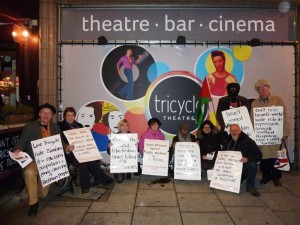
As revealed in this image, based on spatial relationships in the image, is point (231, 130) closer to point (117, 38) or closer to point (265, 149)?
point (265, 149)

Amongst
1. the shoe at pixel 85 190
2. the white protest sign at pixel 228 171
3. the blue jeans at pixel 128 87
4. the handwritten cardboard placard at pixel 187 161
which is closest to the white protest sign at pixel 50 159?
the shoe at pixel 85 190

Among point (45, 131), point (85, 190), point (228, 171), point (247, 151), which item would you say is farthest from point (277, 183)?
point (45, 131)

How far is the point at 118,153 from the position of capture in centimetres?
637

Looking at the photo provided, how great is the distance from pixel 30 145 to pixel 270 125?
180 inches

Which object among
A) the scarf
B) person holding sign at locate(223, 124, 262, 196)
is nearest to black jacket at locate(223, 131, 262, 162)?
person holding sign at locate(223, 124, 262, 196)

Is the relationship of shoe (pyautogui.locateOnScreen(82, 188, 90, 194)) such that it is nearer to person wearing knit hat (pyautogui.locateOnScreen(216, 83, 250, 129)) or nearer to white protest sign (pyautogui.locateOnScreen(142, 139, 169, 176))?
white protest sign (pyautogui.locateOnScreen(142, 139, 169, 176))

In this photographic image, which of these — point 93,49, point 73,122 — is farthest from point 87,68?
point 73,122

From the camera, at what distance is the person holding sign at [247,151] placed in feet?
18.8

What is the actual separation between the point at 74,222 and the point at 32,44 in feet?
32.0

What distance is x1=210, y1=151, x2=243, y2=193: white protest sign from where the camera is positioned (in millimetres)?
5570

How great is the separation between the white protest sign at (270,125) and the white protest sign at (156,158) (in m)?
1.88

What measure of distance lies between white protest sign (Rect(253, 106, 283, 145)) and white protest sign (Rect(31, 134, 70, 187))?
3819 millimetres

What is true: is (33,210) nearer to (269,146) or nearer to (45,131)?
(45,131)

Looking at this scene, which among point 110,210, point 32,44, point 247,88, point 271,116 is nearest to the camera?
point 110,210
